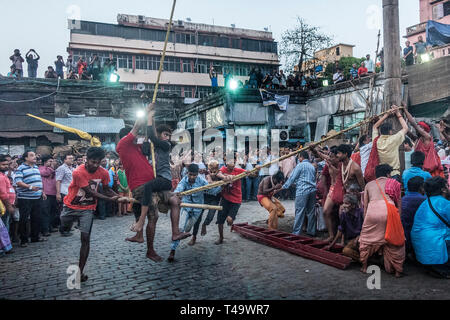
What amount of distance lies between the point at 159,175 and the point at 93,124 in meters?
19.5

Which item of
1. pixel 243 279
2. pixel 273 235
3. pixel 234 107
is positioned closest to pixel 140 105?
pixel 234 107

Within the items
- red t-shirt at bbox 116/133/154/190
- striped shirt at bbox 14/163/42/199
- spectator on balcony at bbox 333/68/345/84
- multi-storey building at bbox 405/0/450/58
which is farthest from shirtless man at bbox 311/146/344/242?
multi-storey building at bbox 405/0/450/58

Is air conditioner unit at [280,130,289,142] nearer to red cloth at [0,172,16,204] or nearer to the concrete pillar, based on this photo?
the concrete pillar

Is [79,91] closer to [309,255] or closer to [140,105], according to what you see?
[140,105]

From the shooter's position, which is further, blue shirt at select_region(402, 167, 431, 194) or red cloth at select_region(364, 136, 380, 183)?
red cloth at select_region(364, 136, 380, 183)

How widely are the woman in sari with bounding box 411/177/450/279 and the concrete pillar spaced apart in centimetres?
175

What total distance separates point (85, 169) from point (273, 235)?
169 inches

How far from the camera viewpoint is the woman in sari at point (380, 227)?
17.7 feet

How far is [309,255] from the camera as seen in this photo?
6.42 m

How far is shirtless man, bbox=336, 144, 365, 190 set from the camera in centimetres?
654

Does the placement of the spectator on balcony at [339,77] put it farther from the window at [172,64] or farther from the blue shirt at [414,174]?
the window at [172,64]

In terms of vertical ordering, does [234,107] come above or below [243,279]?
above

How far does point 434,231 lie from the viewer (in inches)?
212

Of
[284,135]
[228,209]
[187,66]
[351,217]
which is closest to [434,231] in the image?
[351,217]
